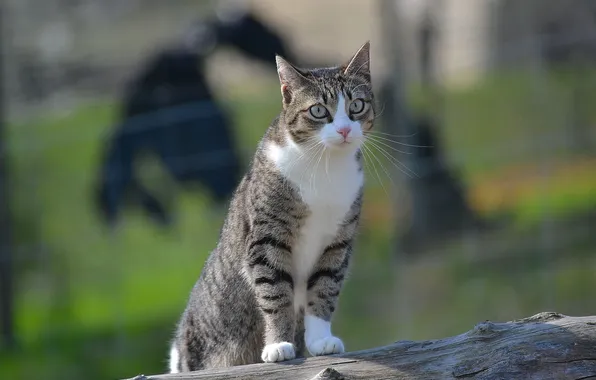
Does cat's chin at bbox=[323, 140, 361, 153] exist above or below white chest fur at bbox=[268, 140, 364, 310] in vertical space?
above

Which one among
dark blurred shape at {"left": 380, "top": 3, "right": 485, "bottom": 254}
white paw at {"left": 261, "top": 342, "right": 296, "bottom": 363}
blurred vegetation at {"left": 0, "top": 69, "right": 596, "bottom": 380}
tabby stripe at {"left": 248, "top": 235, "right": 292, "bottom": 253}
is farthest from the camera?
dark blurred shape at {"left": 380, "top": 3, "right": 485, "bottom": 254}

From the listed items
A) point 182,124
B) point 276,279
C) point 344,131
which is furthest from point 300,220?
point 182,124

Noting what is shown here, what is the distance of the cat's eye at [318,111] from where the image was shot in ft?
11.4

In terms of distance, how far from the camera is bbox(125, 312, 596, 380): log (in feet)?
10.2

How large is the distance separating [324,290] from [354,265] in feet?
10.8

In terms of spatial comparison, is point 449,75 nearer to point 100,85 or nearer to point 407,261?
point 407,261

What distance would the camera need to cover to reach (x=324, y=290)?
11.6 ft

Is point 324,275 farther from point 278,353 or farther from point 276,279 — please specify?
point 278,353

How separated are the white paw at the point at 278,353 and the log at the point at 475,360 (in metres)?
0.08

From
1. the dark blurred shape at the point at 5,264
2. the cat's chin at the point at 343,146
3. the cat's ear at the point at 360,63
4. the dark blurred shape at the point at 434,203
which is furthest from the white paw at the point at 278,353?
the dark blurred shape at the point at 434,203

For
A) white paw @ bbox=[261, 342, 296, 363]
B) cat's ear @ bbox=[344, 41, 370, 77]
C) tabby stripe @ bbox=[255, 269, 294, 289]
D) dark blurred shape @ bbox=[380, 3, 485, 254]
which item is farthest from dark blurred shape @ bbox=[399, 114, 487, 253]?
white paw @ bbox=[261, 342, 296, 363]

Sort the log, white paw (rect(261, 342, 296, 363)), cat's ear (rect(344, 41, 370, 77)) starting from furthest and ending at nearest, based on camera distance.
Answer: cat's ear (rect(344, 41, 370, 77))
white paw (rect(261, 342, 296, 363))
the log

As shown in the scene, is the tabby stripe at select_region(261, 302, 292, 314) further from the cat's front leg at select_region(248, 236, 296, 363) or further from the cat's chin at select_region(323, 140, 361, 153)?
the cat's chin at select_region(323, 140, 361, 153)

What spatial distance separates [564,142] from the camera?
726cm
